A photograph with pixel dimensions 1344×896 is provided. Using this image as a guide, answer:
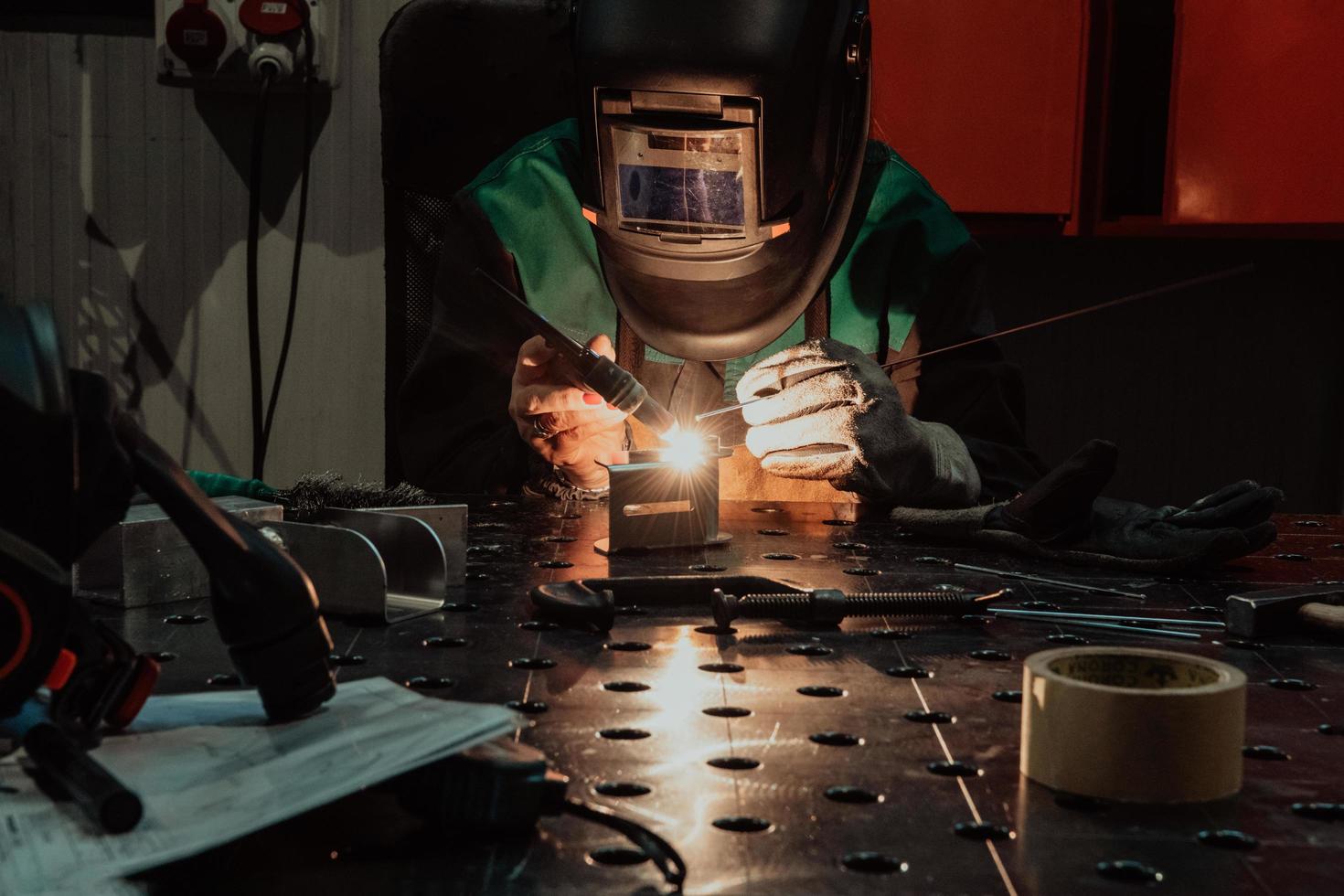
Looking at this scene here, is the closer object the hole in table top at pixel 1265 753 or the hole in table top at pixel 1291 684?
the hole in table top at pixel 1265 753

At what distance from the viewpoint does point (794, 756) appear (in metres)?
0.68

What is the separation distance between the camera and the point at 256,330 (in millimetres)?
2822

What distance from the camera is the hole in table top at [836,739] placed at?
70 cm

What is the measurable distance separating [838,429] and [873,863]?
921mm

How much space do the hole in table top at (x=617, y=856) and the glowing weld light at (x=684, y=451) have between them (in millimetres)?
748

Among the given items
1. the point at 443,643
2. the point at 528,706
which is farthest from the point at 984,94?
the point at 528,706

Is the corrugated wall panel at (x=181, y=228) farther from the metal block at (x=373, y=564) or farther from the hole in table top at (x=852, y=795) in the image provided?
the hole in table top at (x=852, y=795)

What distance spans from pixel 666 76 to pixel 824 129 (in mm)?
214

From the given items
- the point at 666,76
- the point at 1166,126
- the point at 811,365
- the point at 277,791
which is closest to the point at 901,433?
the point at 811,365

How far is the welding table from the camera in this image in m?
0.53

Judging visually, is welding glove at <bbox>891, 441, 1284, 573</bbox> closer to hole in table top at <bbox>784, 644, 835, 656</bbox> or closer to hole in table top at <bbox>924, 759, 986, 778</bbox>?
hole in table top at <bbox>784, 644, 835, 656</bbox>

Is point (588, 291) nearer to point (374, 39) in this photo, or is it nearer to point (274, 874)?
point (374, 39)

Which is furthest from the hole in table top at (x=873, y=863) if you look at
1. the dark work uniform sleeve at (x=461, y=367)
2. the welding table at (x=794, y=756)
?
the dark work uniform sleeve at (x=461, y=367)

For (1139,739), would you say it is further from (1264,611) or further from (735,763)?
(1264,611)
